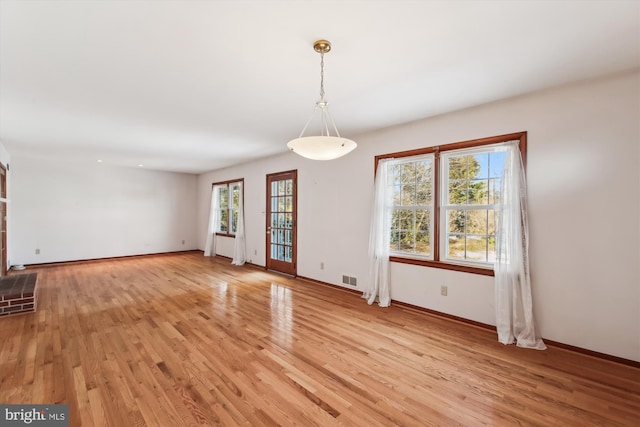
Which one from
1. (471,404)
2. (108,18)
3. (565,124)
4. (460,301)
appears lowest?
(471,404)

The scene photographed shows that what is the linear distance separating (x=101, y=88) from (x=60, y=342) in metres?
2.54

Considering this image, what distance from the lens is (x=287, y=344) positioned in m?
2.80

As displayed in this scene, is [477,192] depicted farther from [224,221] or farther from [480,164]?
[224,221]

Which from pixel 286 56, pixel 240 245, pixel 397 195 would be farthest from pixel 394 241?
pixel 240 245

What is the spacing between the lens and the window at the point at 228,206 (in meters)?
7.64

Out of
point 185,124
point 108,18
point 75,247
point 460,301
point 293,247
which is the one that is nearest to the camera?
point 108,18

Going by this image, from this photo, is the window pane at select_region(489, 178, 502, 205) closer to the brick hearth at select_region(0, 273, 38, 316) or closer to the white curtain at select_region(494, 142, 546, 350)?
the white curtain at select_region(494, 142, 546, 350)

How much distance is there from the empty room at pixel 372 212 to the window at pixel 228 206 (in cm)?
270

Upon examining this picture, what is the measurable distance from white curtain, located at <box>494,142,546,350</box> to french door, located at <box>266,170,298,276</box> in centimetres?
360

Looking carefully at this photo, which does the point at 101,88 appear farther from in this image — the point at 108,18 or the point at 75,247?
the point at 75,247

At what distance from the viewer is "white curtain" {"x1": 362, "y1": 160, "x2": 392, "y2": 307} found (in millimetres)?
4012

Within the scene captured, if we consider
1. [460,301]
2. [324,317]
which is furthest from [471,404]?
[324,317]

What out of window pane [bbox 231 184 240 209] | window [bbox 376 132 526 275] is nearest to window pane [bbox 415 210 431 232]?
window [bbox 376 132 526 275]

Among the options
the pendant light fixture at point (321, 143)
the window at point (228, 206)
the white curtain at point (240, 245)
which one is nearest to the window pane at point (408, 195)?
the pendant light fixture at point (321, 143)
